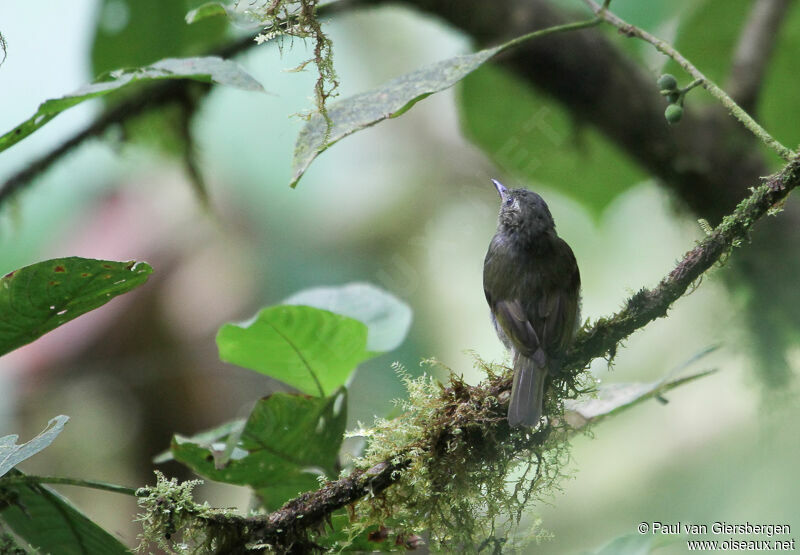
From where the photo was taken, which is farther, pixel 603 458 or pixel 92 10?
pixel 603 458

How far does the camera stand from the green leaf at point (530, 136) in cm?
320

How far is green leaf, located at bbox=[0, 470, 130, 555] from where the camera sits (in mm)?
1407

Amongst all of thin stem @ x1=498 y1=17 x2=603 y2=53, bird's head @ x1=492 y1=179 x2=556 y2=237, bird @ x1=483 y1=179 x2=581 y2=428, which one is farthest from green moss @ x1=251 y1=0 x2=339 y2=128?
bird's head @ x1=492 y1=179 x2=556 y2=237

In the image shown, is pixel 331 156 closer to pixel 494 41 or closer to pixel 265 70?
pixel 265 70

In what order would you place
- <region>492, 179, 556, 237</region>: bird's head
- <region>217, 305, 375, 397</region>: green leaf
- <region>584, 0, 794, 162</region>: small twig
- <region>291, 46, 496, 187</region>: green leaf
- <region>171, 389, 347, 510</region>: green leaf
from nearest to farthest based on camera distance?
1. <region>584, 0, 794, 162</region>: small twig
2. <region>291, 46, 496, 187</region>: green leaf
3. <region>171, 389, 347, 510</region>: green leaf
4. <region>217, 305, 375, 397</region>: green leaf
5. <region>492, 179, 556, 237</region>: bird's head

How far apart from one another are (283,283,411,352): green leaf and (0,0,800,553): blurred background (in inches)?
50.8

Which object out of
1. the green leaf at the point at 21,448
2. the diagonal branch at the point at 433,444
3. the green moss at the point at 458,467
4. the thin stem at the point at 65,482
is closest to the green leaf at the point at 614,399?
the green moss at the point at 458,467

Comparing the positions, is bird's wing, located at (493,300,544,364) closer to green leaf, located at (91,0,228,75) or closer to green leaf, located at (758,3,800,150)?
green leaf, located at (91,0,228,75)

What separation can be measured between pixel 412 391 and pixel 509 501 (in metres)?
0.28

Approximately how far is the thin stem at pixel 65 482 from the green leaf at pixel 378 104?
580 mm

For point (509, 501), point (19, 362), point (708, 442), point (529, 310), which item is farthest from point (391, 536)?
point (19, 362)

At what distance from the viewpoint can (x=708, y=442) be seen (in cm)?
380

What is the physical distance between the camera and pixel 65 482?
1315 mm

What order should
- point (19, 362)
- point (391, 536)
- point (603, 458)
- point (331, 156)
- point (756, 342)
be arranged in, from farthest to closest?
point (331, 156)
point (19, 362)
point (603, 458)
point (756, 342)
point (391, 536)
